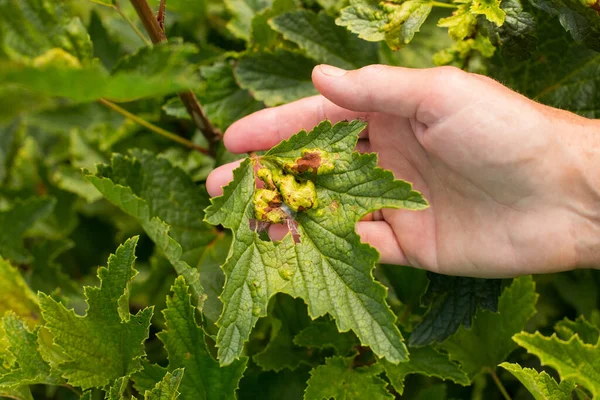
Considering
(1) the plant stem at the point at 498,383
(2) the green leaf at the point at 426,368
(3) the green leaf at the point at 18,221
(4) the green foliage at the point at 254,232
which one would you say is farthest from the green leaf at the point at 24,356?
(1) the plant stem at the point at 498,383

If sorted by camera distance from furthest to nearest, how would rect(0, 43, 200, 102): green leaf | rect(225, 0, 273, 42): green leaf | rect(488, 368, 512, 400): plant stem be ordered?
rect(225, 0, 273, 42): green leaf < rect(488, 368, 512, 400): plant stem < rect(0, 43, 200, 102): green leaf

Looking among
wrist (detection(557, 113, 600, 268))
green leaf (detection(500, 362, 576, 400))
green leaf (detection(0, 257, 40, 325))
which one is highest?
wrist (detection(557, 113, 600, 268))

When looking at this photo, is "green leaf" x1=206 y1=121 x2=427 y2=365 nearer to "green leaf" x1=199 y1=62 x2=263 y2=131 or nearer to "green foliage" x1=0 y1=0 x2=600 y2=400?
"green foliage" x1=0 y1=0 x2=600 y2=400

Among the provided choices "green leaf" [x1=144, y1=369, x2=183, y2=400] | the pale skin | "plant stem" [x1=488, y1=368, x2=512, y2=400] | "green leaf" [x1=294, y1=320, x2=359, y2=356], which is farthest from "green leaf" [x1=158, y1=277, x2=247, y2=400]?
"plant stem" [x1=488, y1=368, x2=512, y2=400]

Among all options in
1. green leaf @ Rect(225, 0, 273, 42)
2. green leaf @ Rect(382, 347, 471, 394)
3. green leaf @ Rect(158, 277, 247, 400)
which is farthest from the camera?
green leaf @ Rect(225, 0, 273, 42)

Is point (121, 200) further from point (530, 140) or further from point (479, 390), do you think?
point (479, 390)

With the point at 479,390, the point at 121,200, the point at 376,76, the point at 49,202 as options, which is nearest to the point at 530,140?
the point at 376,76
